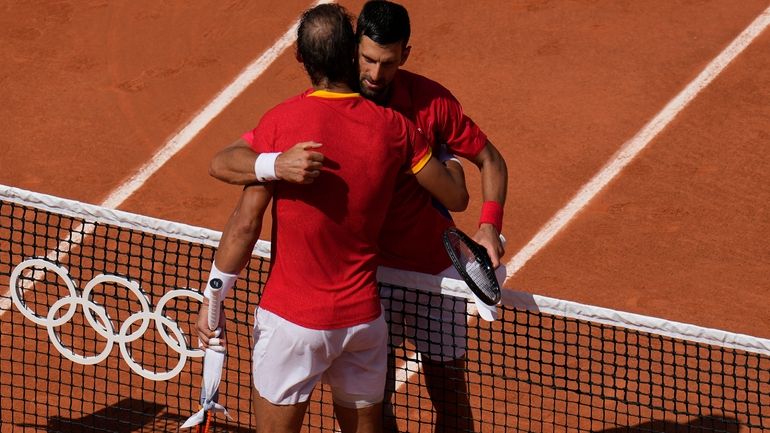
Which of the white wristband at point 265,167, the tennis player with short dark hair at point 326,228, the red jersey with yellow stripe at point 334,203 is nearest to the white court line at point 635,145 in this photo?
the tennis player with short dark hair at point 326,228

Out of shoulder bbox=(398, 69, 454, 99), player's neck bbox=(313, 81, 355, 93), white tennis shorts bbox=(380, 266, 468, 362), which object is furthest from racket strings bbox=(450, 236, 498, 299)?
player's neck bbox=(313, 81, 355, 93)

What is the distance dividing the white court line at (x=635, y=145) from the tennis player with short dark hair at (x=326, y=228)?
4.16 meters

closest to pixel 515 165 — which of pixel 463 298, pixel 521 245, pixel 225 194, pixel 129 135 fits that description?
pixel 521 245

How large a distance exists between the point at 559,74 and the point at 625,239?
7.88 ft

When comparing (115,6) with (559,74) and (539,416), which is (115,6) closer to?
(559,74)

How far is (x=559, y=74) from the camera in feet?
41.1

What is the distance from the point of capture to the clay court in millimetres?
10523

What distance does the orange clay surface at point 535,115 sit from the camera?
10.5 m

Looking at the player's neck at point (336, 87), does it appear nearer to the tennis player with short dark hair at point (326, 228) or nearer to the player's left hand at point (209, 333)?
the tennis player with short dark hair at point (326, 228)

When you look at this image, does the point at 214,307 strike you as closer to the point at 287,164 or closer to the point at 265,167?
the point at 265,167

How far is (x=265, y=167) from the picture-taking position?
5.95 meters

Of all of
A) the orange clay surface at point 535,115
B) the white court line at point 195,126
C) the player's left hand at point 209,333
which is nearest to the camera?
the player's left hand at point 209,333

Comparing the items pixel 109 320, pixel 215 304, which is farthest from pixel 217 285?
pixel 109 320

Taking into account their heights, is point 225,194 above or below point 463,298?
below
